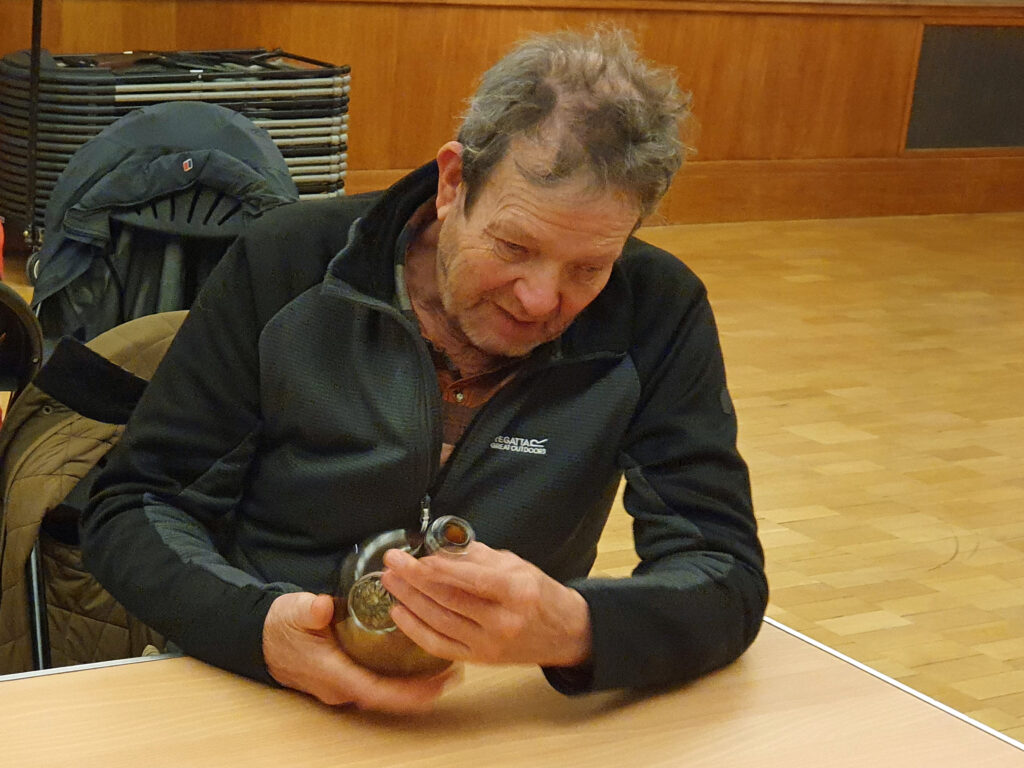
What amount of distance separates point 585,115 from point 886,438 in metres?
3.12

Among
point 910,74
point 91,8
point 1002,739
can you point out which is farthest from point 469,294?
point 910,74

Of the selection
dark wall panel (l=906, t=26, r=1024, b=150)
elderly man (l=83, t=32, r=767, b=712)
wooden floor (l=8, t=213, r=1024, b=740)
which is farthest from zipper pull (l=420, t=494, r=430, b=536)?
dark wall panel (l=906, t=26, r=1024, b=150)

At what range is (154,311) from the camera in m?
2.11

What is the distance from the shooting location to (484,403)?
1518 mm

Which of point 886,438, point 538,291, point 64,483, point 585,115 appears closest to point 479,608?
point 538,291

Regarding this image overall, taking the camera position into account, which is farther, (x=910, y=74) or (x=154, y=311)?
(x=910, y=74)

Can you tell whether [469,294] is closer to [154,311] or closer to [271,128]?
[154,311]

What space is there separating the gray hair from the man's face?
20 mm

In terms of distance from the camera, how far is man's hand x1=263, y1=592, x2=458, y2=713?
117 centimetres

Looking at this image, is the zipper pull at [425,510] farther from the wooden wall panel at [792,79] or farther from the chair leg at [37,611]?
the wooden wall panel at [792,79]

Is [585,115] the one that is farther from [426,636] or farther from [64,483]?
[64,483]

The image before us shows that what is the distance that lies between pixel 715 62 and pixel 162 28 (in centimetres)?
270

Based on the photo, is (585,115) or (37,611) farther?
(37,611)

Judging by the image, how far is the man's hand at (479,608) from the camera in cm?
111
